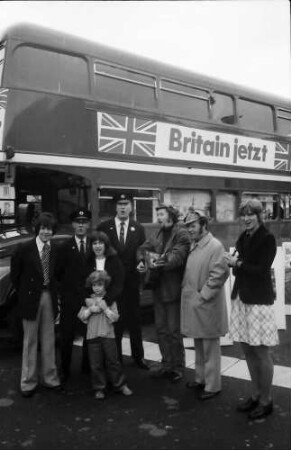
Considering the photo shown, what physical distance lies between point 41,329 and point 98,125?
3.51 m

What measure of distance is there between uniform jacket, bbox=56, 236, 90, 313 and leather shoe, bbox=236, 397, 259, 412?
179 centimetres

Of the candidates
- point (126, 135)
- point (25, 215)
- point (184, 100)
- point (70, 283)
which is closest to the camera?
point (70, 283)

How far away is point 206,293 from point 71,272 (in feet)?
4.63

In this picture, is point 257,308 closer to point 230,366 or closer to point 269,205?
point 230,366

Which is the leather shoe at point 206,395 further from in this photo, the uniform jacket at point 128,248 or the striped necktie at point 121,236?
the striped necktie at point 121,236

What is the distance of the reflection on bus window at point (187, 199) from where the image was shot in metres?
7.88

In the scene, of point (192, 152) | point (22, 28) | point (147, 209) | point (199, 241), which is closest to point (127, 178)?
point (147, 209)

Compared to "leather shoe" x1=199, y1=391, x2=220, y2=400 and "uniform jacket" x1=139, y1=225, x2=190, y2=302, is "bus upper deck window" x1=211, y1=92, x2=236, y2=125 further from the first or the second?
"leather shoe" x1=199, y1=391, x2=220, y2=400

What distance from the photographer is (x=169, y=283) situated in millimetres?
4625

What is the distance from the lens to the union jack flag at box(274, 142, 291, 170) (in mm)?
10102

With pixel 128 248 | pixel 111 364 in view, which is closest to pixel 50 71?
pixel 128 248

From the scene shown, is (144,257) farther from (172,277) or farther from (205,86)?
(205,86)

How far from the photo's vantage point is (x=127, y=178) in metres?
7.17

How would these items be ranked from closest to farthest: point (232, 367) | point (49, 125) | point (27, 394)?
point (27, 394) → point (232, 367) → point (49, 125)
